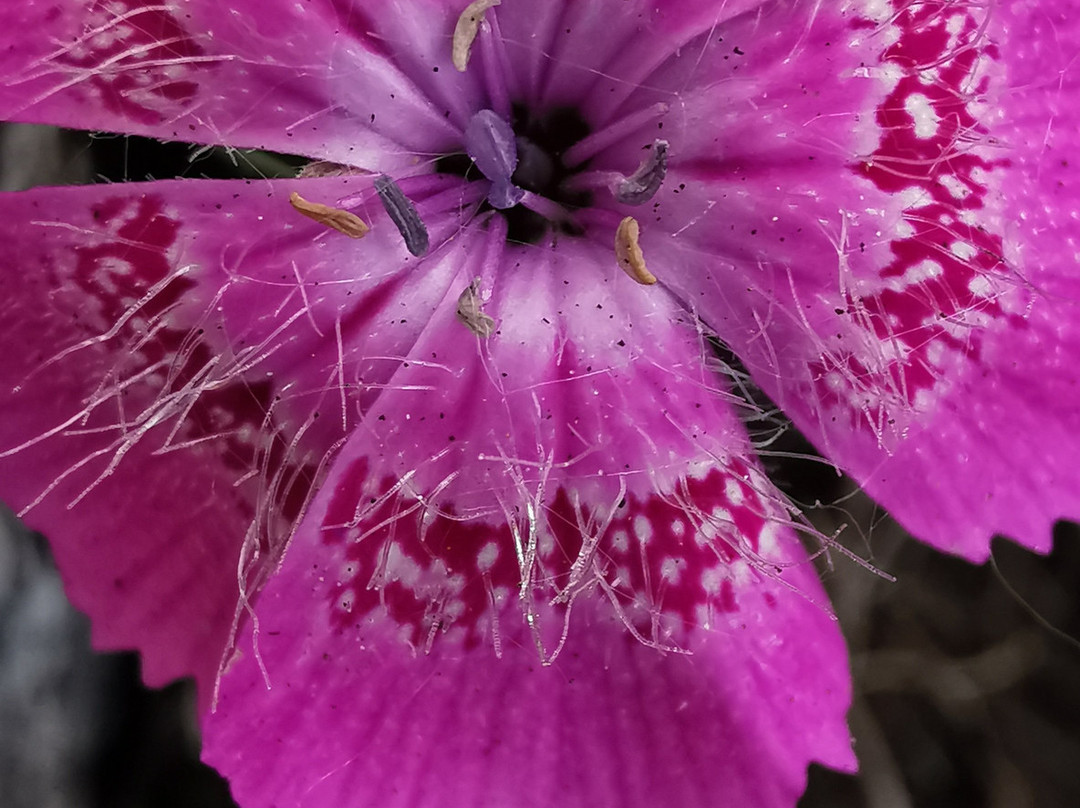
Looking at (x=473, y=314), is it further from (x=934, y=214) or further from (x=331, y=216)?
(x=934, y=214)

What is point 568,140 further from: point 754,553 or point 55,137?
point 55,137

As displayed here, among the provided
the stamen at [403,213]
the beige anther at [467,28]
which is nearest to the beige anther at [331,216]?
the stamen at [403,213]

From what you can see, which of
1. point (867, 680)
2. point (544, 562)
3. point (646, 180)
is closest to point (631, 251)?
point (646, 180)

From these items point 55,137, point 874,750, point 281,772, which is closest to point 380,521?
point 281,772

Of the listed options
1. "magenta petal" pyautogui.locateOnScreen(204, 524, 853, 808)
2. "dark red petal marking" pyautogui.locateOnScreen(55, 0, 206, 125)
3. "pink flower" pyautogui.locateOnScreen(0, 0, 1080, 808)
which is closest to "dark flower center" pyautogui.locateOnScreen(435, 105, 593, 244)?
"pink flower" pyautogui.locateOnScreen(0, 0, 1080, 808)

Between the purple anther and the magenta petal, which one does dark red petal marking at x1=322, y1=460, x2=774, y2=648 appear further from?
the purple anther

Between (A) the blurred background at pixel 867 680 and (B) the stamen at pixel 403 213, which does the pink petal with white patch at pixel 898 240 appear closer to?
(B) the stamen at pixel 403 213
